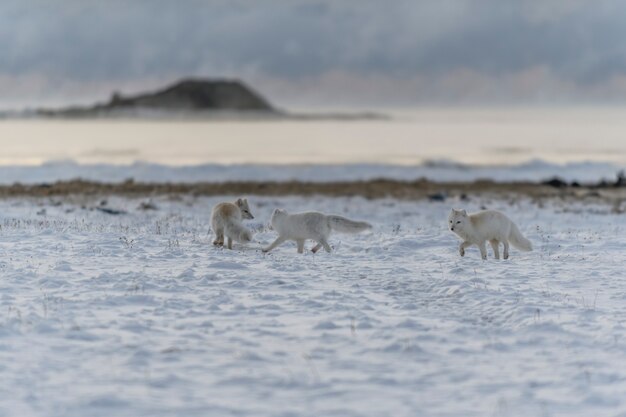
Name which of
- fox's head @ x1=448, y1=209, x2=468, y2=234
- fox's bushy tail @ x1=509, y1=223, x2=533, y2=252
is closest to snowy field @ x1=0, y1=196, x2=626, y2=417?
fox's bushy tail @ x1=509, y1=223, x2=533, y2=252

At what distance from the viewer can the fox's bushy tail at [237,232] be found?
16.5 meters

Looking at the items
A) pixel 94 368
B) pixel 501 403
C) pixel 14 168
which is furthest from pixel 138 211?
pixel 14 168

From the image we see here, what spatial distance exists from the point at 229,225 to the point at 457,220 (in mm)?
4641

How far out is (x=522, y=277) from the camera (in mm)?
14305

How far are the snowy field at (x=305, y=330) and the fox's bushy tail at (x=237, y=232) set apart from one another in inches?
11.0

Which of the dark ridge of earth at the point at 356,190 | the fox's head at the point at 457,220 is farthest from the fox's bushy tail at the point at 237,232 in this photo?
the dark ridge of earth at the point at 356,190

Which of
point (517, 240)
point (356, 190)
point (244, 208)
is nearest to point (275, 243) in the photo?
point (244, 208)

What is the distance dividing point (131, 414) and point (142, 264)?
7.27 metres

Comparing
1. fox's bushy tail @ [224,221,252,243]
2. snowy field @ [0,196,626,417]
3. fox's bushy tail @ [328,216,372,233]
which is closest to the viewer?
snowy field @ [0,196,626,417]

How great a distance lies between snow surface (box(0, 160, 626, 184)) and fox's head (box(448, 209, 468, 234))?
128 ft

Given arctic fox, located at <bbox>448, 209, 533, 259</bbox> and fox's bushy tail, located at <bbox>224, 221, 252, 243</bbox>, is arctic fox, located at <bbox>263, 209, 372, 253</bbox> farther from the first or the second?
arctic fox, located at <bbox>448, 209, 533, 259</bbox>

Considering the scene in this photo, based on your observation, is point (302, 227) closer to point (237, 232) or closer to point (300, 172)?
point (237, 232)

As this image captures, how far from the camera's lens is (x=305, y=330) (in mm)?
10531

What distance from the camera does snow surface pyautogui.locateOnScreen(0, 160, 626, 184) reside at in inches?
2216
